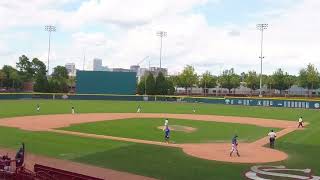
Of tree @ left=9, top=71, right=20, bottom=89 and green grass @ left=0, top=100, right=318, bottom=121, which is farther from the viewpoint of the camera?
tree @ left=9, top=71, right=20, bottom=89

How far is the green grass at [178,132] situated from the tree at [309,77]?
281 ft

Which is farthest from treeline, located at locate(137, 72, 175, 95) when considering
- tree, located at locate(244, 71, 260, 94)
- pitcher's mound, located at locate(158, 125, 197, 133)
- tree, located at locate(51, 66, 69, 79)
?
pitcher's mound, located at locate(158, 125, 197, 133)

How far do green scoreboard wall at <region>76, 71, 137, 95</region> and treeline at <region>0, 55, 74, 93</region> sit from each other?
48.3ft

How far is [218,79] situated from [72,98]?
67.8 m

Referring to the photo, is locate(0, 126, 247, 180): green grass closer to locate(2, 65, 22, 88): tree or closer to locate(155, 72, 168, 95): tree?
locate(155, 72, 168, 95): tree

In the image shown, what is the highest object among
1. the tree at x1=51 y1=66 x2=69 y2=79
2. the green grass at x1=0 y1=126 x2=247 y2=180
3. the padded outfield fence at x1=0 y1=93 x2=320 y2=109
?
the tree at x1=51 y1=66 x2=69 y2=79

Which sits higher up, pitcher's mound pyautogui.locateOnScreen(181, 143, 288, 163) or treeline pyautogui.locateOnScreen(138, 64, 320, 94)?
treeline pyautogui.locateOnScreen(138, 64, 320, 94)

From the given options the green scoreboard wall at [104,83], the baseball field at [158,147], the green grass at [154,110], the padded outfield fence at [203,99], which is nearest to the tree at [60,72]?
the green scoreboard wall at [104,83]

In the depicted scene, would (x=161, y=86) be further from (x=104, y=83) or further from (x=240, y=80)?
(x=240, y=80)

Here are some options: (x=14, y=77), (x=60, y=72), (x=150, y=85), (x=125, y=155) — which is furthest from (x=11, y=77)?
(x=125, y=155)

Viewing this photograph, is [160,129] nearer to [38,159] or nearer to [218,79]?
[38,159]

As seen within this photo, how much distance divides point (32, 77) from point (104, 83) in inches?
2085

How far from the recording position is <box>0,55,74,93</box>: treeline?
4537 inches

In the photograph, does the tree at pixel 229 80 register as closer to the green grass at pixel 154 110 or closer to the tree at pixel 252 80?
the tree at pixel 252 80
